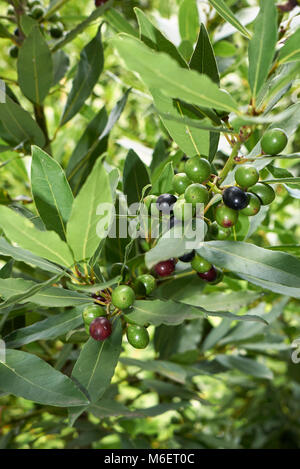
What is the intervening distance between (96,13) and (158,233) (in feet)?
1.76

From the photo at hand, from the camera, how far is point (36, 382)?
26.5 inches

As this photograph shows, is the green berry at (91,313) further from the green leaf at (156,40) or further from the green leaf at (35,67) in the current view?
the green leaf at (35,67)

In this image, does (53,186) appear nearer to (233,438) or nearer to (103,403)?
(103,403)

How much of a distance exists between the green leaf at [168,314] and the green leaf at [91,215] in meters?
Answer: 0.13

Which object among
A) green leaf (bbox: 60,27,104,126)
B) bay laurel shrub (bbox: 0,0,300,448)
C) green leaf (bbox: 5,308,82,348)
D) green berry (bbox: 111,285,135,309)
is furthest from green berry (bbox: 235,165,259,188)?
green leaf (bbox: 60,27,104,126)

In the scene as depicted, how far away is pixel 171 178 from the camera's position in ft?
2.62

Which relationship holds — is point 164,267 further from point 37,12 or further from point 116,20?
point 37,12

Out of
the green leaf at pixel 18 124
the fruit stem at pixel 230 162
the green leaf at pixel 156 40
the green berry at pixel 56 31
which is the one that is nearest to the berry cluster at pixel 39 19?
the green berry at pixel 56 31

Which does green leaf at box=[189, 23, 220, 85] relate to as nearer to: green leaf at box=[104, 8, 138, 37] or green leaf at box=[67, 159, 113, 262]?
green leaf at box=[67, 159, 113, 262]

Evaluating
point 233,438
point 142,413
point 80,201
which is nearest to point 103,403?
point 142,413

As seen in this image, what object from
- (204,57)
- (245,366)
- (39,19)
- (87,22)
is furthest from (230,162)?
(245,366)

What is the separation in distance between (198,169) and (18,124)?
1.73ft

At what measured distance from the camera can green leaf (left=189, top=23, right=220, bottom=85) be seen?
65 centimetres

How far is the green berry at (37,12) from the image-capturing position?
3.83 feet
